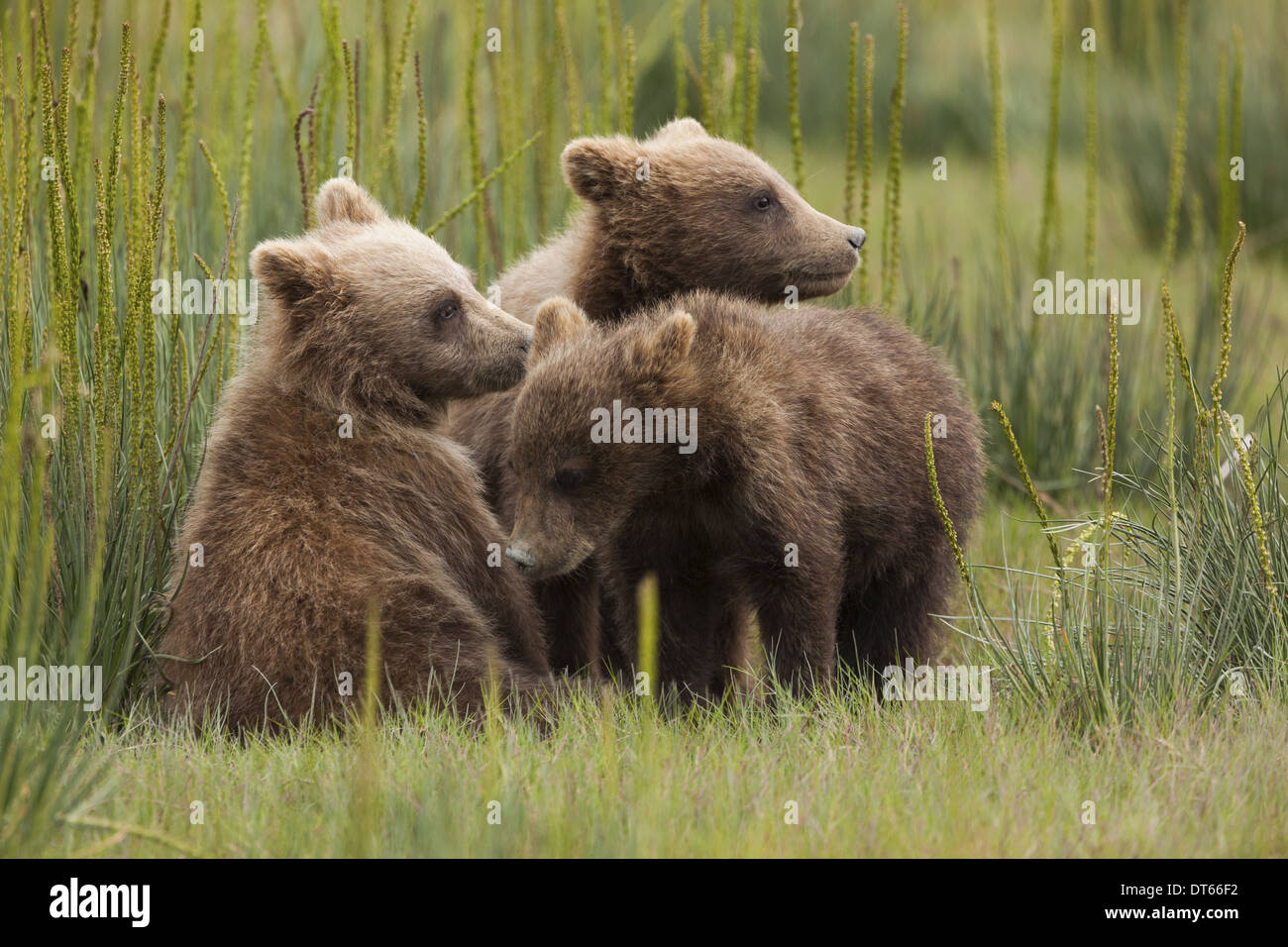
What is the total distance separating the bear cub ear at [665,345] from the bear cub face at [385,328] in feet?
2.02

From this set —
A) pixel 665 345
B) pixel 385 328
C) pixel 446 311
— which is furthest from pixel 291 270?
pixel 665 345

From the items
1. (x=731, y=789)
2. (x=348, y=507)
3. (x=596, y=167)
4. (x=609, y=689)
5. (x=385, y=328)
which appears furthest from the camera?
(x=596, y=167)

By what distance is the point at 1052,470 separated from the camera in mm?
6535

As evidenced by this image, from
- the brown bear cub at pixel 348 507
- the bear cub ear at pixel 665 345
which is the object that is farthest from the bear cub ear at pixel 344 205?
the bear cub ear at pixel 665 345

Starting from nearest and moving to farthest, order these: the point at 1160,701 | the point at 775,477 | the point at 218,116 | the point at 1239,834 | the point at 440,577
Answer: the point at 1239,834 → the point at 1160,701 → the point at 775,477 → the point at 440,577 → the point at 218,116

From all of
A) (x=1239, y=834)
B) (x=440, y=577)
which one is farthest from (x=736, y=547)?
(x=1239, y=834)

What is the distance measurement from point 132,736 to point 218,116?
314 cm

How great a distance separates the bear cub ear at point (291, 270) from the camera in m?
4.25

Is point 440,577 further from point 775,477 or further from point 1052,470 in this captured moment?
point 1052,470

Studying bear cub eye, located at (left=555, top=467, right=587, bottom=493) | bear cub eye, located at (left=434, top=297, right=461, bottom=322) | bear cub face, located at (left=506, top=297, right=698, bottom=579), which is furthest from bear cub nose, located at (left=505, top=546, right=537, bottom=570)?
bear cub eye, located at (left=434, top=297, right=461, bottom=322)

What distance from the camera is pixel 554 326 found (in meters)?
4.27

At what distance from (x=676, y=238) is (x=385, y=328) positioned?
109 cm

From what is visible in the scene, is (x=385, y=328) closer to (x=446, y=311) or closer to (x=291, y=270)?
(x=446, y=311)

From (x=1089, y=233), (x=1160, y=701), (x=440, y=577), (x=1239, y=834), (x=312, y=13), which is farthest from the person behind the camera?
(x=312, y=13)
